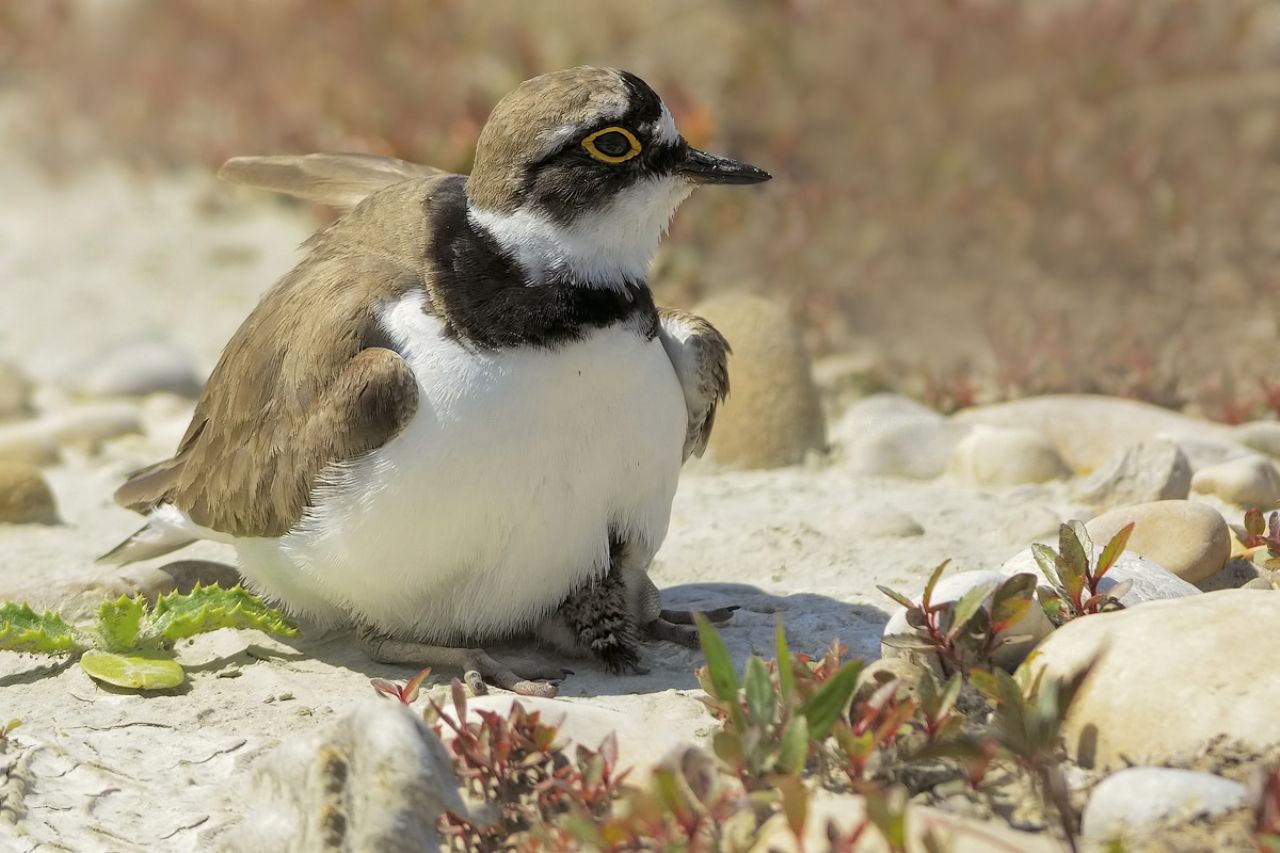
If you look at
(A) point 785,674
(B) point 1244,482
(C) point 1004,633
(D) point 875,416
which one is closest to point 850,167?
(D) point 875,416

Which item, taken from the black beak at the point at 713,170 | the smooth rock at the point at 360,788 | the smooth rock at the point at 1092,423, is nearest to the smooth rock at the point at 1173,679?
the smooth rock at the point at 360,788

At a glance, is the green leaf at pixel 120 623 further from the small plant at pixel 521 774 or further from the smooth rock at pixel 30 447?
the smooth rock at pixel 30 447

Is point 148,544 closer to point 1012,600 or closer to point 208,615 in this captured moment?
point 208,615

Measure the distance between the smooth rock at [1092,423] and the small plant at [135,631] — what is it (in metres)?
3.17

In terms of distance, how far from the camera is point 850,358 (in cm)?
760

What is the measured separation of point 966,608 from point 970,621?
13 centimetres

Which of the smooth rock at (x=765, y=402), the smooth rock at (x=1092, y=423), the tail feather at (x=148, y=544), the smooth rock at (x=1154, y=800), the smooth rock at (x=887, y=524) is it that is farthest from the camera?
the smooth rock at (x=765, y=402)

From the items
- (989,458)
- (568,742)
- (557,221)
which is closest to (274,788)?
(568,742)

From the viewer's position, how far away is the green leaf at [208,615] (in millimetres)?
4352

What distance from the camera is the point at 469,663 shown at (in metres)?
4.21

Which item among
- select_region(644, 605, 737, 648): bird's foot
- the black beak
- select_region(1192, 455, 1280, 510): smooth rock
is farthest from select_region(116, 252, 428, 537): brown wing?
select_region(1192, 455, 1280, 510): smooth rock

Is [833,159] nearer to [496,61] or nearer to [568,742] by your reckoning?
[496,61]

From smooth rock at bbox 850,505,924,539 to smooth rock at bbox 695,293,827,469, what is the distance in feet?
3.04

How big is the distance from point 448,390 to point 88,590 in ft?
5.39
